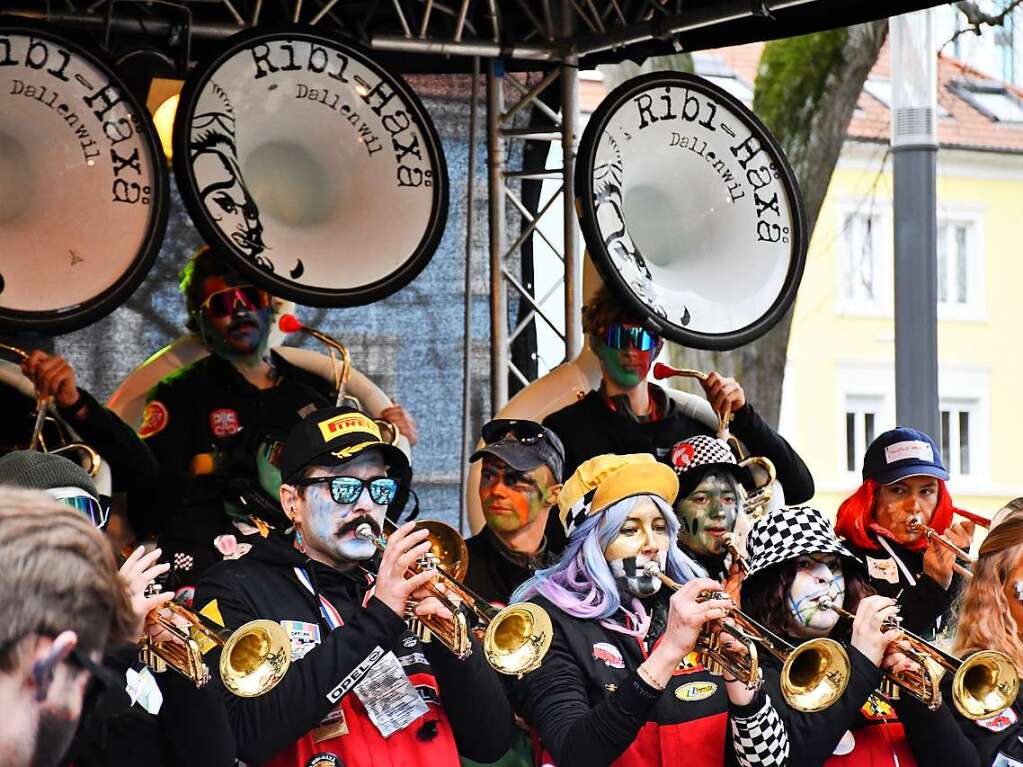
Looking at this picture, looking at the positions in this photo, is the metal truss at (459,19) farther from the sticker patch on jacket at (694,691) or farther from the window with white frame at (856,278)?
the window with white frame at (856,278)

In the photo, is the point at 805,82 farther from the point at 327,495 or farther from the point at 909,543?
the point at 327,495

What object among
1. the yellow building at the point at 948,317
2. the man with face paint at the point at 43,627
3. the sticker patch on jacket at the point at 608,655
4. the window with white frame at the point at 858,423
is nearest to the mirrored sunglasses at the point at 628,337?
the sticker patch on jacket at the point at 608,655

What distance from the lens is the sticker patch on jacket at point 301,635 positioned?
159 inches

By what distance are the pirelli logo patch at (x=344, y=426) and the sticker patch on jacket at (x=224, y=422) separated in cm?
170

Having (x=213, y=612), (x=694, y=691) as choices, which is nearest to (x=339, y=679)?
(x=213, y=612)

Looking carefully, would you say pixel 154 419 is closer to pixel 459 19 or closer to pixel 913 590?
pixel 459 19

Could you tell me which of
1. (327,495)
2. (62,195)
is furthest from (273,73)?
(327,495)

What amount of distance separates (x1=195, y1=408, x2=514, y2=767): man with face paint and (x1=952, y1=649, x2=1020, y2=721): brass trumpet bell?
1.05 meters

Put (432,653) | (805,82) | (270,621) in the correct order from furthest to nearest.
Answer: (805,82) < (432,653) < (270,621)

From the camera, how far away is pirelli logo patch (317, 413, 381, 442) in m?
4.34

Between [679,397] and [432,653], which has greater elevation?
[679,397]

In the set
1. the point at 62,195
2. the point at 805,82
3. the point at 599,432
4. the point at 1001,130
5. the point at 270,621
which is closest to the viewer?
the point at 270,621

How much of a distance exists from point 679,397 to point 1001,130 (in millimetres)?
18777

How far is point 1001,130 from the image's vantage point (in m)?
24.0
